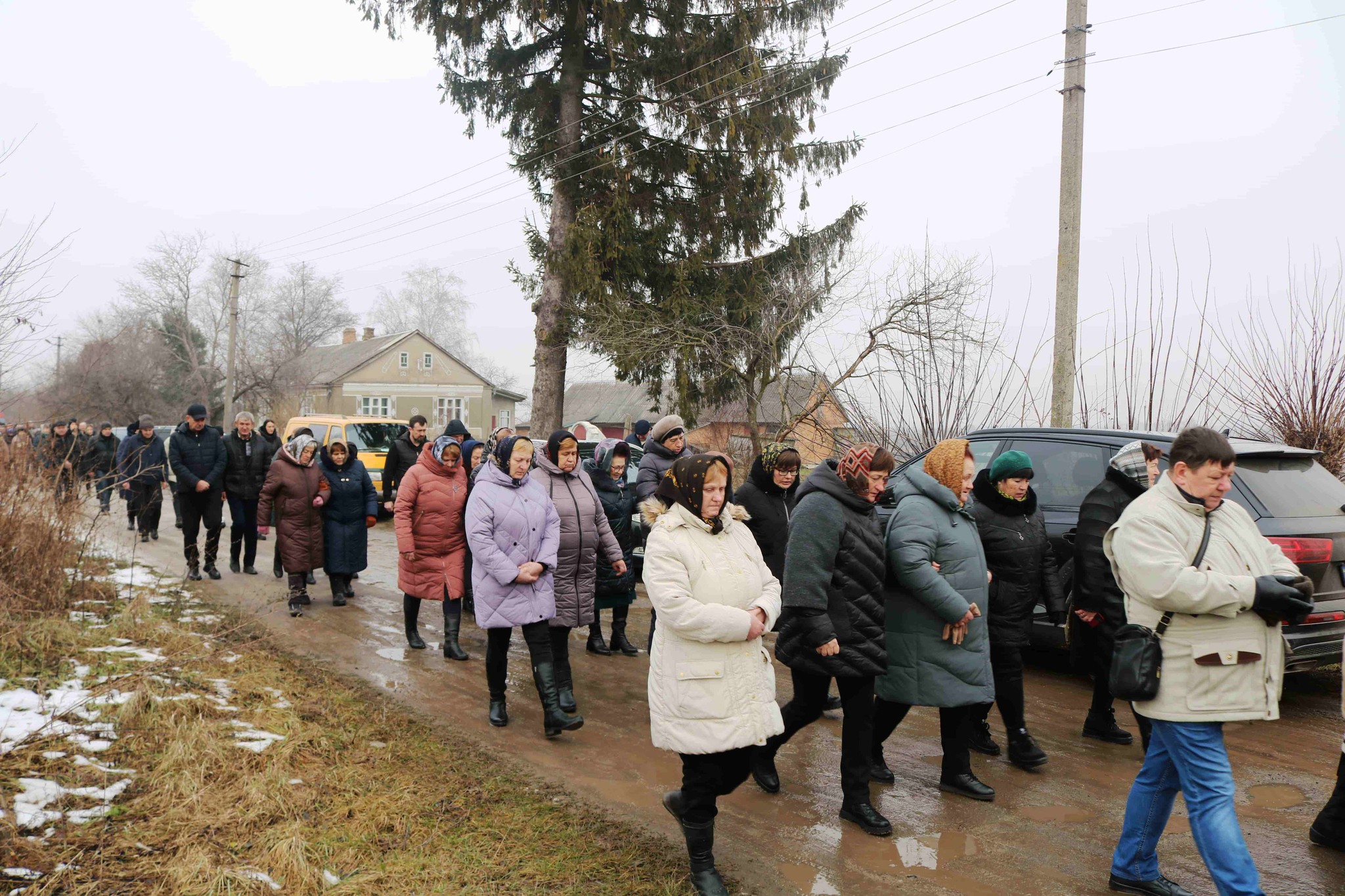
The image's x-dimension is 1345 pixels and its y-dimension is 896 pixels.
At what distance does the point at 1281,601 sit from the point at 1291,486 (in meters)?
3.20

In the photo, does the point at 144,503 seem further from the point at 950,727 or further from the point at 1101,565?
the point at 1101,565

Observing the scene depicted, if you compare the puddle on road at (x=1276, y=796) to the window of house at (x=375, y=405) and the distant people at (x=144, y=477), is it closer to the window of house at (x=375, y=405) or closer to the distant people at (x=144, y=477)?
the distant people at (x=144, y=477)

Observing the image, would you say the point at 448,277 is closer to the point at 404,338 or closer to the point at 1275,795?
the point at 404,338

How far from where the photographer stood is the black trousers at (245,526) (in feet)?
35.7

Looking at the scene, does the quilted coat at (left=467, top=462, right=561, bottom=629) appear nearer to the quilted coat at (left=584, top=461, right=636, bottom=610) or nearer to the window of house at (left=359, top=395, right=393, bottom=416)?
the quilted coat at (left=584, top=461, right=636, bottom=610)

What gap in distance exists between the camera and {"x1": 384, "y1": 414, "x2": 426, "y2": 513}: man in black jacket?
9.90 metres

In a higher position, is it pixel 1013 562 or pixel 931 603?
pixel 1013 562

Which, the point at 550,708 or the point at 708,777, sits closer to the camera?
the point at 708,777

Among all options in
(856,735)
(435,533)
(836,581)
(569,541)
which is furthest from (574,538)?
(856,735)

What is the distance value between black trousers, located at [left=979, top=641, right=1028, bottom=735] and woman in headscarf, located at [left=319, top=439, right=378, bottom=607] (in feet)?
20.7

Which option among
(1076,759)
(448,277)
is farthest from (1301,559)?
(448,277)

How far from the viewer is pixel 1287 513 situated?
18.7 ft

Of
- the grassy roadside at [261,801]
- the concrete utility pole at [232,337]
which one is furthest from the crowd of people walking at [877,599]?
the concrete utility pole at [232,337]

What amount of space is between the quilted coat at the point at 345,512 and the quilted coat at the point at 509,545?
3.86m
